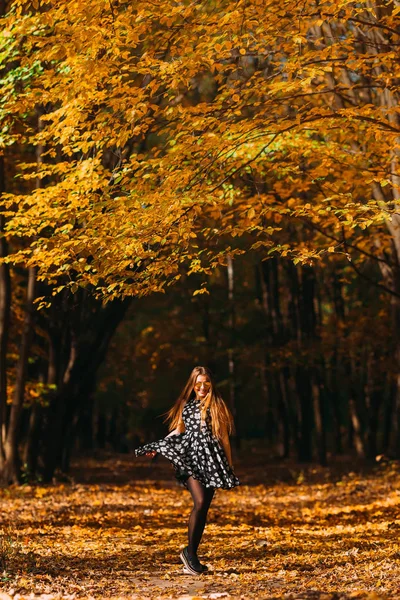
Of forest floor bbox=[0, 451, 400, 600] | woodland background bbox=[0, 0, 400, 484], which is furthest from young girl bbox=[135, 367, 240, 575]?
woodland background bbox=[0, 0, 400, 484]

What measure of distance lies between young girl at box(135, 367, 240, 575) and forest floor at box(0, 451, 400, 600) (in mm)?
370

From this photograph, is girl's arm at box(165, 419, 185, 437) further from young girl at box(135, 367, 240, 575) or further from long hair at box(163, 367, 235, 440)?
long hair at box(163, 367, 235, 440)

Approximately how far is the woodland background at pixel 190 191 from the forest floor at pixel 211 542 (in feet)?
8.77

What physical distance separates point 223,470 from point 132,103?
4.20 metres

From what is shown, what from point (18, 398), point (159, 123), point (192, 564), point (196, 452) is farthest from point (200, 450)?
point (18, 398)

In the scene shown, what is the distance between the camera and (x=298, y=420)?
28.5 m

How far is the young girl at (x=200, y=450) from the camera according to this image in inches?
316

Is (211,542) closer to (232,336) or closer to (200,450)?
(200,450)

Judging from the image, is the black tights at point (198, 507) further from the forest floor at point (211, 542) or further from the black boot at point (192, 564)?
the forest floor at point (211, 542)

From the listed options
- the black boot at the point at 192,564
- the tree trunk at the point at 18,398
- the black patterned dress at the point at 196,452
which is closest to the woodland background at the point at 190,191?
the tree trunk at the point at 18,398

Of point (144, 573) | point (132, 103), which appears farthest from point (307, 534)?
point (132, 103)

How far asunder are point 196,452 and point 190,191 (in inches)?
116

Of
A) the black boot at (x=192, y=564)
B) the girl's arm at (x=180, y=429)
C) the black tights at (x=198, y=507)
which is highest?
the girl's arm at (x=180, y=429)

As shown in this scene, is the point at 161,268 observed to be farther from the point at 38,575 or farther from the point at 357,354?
the point at 357,354
